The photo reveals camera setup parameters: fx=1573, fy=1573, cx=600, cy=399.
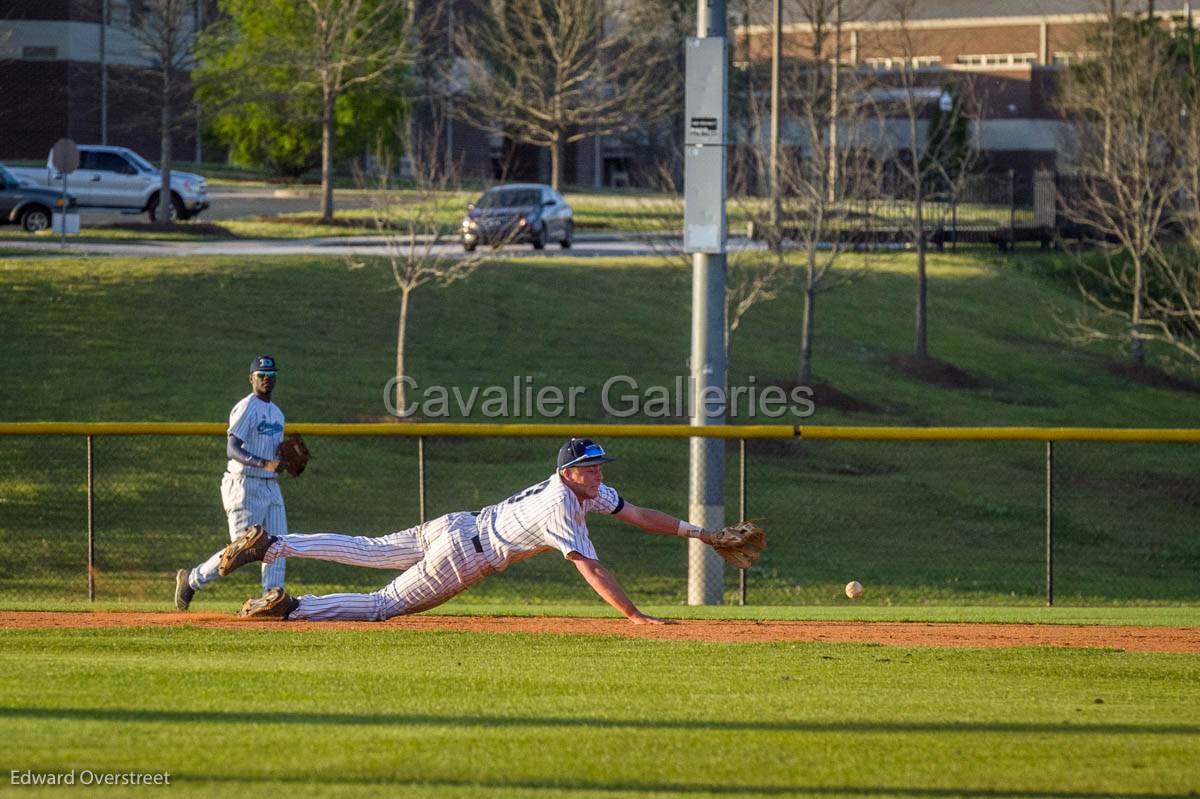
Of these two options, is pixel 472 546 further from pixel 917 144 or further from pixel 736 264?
pixel 917 144

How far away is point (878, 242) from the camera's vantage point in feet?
131

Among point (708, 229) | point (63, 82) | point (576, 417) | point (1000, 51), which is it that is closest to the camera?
point (708, 229)

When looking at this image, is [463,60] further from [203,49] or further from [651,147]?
[203,49]

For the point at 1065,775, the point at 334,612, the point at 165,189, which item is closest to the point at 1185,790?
the point at 1065,775

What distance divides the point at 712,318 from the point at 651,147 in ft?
162

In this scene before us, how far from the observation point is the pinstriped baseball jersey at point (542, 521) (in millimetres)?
9070

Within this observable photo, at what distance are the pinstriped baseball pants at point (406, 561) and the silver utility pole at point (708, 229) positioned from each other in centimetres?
425

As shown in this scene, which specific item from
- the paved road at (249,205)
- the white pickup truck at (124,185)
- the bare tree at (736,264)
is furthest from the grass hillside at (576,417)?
the paved road at (249,205)

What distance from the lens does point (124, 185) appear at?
38188 mm

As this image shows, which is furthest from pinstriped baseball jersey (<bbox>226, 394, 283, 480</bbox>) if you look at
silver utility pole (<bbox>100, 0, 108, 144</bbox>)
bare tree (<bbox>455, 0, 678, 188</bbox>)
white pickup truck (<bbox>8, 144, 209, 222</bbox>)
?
silver utility pole (<bbox>100, 0, 108, 144</bbox>)

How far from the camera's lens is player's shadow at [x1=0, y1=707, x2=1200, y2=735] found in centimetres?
678

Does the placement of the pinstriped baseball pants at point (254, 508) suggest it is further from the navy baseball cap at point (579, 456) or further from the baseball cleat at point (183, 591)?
the navy baseball cap at point (579, 456)

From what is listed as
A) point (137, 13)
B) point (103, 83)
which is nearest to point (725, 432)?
point (137, 13)

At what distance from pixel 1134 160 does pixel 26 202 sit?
76.4ft
